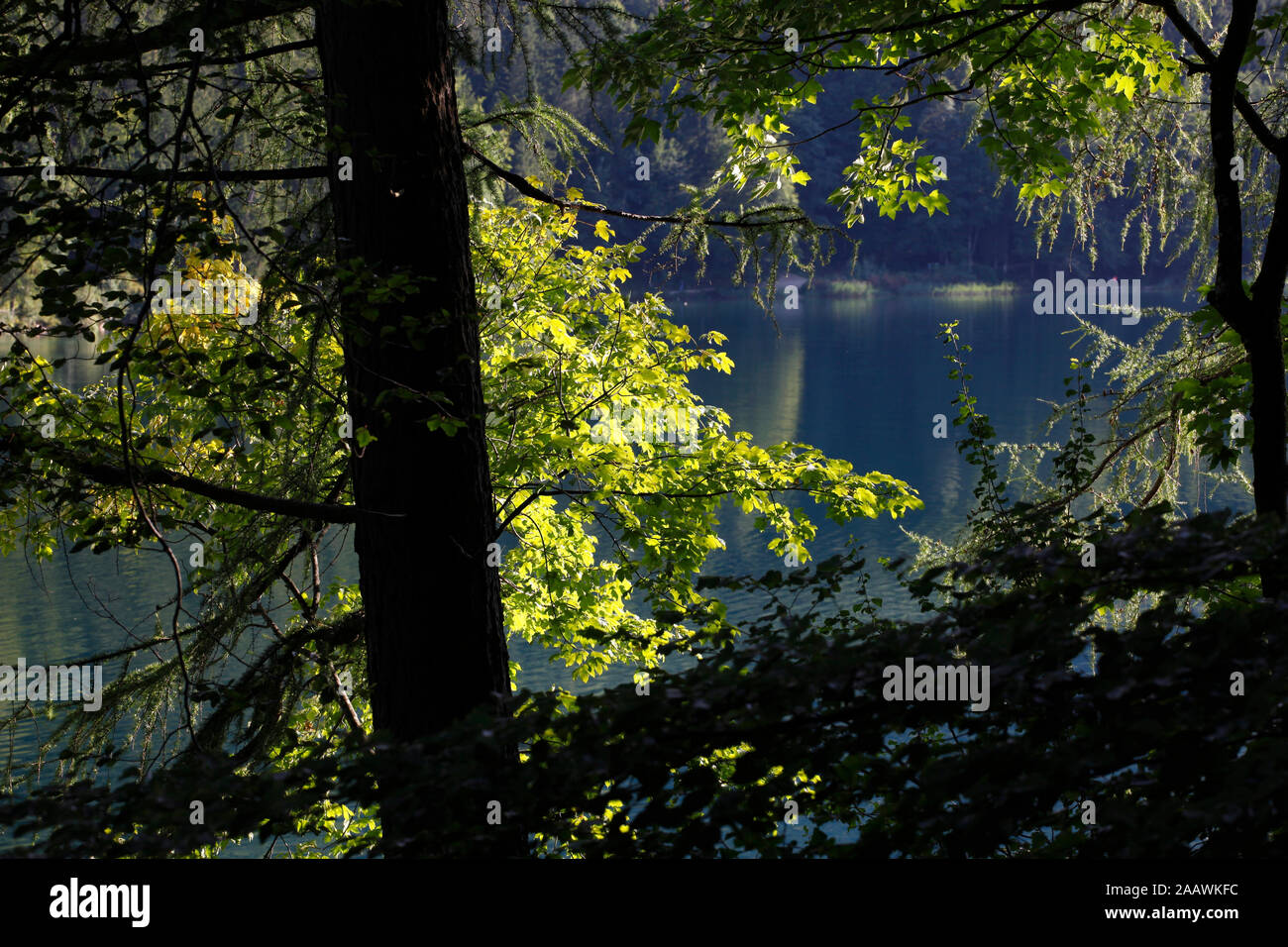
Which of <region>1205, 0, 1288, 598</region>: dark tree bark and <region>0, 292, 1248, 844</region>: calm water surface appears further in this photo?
<region>0, 292, 1248, 844</region>: calm water surface

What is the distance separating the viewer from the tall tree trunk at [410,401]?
12.3 feet

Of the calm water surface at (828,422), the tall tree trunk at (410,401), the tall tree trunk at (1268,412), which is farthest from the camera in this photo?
the calm water surface at (828,422)

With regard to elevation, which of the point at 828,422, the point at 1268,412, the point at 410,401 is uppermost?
the point at 410,401

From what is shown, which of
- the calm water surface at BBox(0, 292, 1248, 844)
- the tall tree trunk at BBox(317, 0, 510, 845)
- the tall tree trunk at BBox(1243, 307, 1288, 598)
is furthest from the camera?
the calm water surface at BBox(0, 292, 1248, 844)

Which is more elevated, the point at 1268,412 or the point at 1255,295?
the point at 1255,295

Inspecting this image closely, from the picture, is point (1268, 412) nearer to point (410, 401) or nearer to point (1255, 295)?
point (1255, 295)

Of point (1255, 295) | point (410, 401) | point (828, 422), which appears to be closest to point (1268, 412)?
point (1255, 295)

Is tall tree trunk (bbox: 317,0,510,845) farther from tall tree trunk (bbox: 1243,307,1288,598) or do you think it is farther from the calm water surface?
tall tree trunk (bbox: 1243,307,1288,598)

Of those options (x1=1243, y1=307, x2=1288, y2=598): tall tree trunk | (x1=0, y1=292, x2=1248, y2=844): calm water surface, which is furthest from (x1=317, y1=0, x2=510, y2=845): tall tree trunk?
(x1=1243, y1=307, x2=1288, y2=598): tall tree trunk

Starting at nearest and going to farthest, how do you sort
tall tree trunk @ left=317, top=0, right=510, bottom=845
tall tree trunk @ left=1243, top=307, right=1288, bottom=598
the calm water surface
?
tall tree trunk @ left=317, top=0, right=510, bottom=845 → tall tree trunk @ left=1243, top=307, right=1288, bottom=598 → the calm water surface

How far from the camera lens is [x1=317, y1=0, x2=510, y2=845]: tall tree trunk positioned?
3.76 meters

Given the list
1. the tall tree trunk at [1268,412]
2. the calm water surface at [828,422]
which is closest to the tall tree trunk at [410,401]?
the calm water surface at [828,422]

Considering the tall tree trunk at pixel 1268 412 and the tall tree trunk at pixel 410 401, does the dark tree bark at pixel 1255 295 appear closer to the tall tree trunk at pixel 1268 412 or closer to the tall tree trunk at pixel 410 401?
the tall tree trunk at pixel 1268 412

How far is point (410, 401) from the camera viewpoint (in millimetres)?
3807
